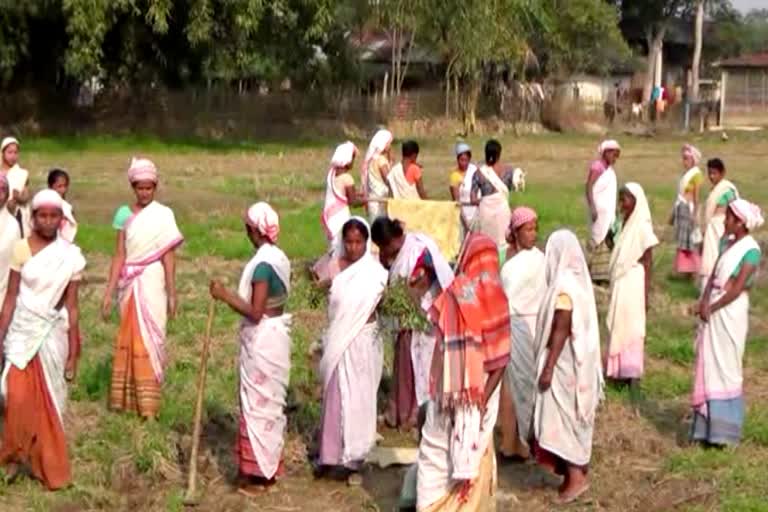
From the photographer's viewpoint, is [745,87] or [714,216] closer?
[714,216]

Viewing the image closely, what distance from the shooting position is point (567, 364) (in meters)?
7.58

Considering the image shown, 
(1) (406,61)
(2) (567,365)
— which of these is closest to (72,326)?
(2) (567,365)

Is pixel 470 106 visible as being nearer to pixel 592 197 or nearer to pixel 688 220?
pixel 688 220

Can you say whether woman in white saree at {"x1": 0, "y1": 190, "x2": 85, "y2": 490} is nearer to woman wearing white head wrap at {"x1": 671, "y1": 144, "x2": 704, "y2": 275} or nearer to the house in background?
woman wearing white head wrap at {"x1": 671, "y1": 144, "x2": 704, "y2": 275}

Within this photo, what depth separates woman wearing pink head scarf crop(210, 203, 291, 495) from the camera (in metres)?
7.51

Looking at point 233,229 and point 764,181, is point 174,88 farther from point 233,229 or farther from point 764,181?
point 233,229

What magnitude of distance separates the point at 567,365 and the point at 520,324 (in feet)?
3.28

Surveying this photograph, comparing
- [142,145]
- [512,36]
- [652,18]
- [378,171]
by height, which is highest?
[652,18]

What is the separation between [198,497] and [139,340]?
1.49m

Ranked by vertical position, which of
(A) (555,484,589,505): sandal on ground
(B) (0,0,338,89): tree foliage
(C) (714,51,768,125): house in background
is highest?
(B) (0,0,338,89): tree foliage

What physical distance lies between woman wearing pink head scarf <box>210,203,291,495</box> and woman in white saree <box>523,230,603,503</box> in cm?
140

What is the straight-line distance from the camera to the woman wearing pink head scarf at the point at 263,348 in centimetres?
751

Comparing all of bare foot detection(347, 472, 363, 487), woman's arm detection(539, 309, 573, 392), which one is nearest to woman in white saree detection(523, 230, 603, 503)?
woman's arm detection(539, 309, 573, 392)

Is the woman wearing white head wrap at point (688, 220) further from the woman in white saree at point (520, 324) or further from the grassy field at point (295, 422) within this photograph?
the woman in white saree at point (520, 324)
